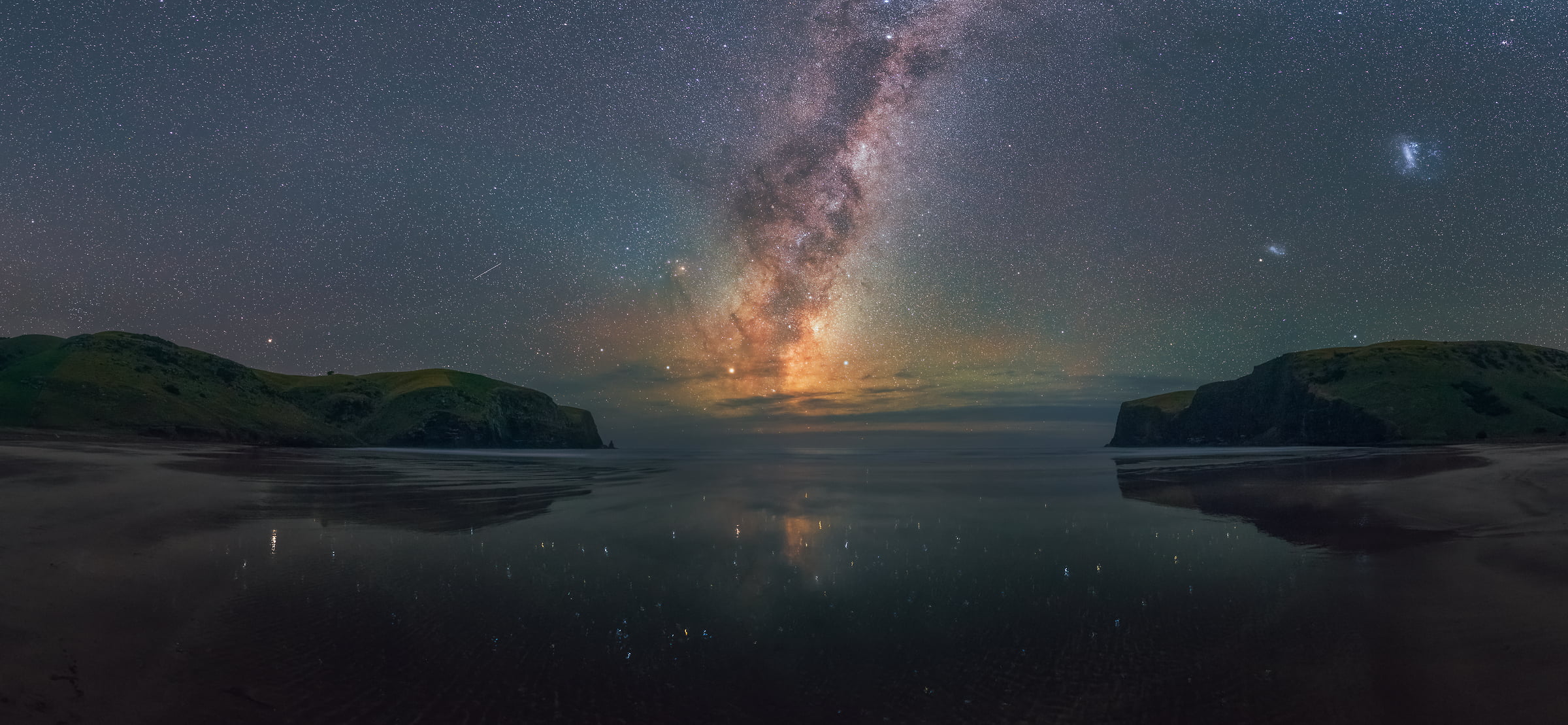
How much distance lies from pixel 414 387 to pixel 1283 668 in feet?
443

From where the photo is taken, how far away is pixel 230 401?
73.0 metres

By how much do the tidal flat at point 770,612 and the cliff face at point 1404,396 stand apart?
80224 mm

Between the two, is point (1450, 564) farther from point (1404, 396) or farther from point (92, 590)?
point (1404, 396)

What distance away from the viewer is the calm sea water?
478 cm

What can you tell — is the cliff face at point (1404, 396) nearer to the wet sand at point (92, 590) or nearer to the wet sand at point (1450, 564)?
the wet sand at point (1450, 564)

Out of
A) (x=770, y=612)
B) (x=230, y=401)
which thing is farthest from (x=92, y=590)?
(x=230, y=401)

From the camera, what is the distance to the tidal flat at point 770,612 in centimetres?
474

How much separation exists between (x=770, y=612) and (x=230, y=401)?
93.9 meters

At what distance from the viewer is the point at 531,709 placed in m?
4.62

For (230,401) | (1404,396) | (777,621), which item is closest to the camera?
(777,621)

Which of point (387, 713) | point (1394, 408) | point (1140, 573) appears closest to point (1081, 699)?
point (1140, 573)

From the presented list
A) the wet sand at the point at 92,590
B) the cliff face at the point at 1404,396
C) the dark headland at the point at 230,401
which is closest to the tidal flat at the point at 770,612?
the wet sand at the point at 92,590

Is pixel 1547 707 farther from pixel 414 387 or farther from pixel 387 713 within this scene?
pixel 414 387

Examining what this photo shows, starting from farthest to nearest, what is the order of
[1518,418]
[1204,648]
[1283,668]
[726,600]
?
[1518,418] → [726,600] → [1204,648] → [1283,668]
